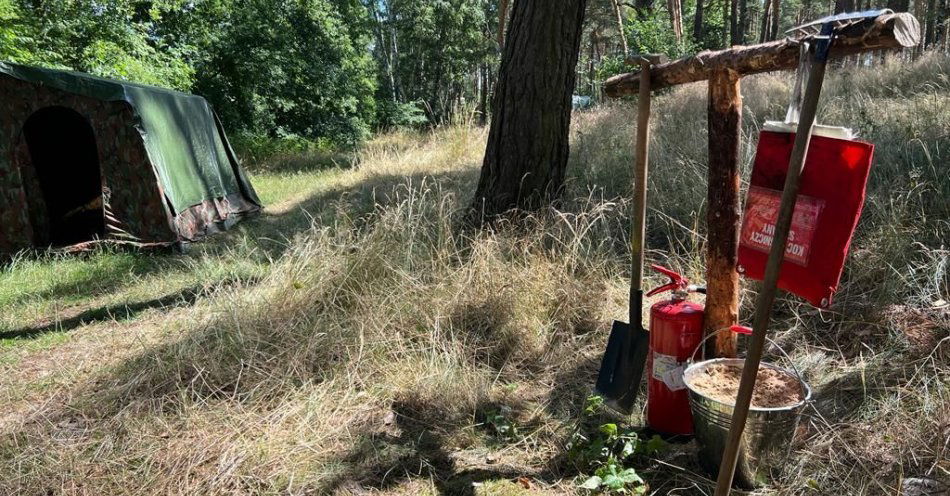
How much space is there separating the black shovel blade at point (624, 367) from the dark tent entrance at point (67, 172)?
19.8ft

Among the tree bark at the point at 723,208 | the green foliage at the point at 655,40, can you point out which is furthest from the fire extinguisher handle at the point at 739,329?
the green foliage at the point at 655,40

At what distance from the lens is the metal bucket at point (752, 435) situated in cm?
215

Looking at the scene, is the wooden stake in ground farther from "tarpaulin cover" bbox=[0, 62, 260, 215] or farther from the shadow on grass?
"tarpaulin cover" bbox=[0, 62, 260, 215]

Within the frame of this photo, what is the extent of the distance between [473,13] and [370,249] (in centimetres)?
2199

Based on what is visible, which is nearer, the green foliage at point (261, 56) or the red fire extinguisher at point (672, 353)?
the red fire extinguisher at point (672, 353)

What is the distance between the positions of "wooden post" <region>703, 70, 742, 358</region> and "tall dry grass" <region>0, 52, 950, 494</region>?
1.82 feet

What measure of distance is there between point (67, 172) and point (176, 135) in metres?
1.59

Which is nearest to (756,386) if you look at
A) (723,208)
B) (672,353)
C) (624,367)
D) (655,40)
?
(672,353)

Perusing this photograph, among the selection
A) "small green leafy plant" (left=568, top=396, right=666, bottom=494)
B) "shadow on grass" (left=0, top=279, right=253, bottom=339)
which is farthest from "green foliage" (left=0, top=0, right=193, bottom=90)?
"small green leafy plant" (left=568, top=396, right=666, bottom=494)

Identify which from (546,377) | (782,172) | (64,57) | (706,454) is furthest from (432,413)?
(64,57)

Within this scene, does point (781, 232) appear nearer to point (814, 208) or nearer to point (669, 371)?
point (814, 208)

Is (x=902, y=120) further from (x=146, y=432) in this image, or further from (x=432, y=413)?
(x=146, y=432)

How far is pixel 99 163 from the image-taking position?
6.70 m

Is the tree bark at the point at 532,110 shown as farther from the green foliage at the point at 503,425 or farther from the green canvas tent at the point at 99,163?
the green canvas tent at the point at 99,163
